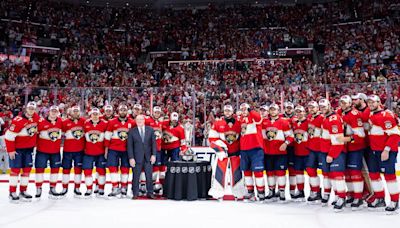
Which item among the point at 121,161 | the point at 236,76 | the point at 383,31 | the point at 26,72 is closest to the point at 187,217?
the point at 121,161

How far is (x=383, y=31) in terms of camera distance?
811 inches

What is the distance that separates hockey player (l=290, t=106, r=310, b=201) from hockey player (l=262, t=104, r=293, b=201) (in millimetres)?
166

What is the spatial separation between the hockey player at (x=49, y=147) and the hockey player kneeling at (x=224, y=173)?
9.12 ft

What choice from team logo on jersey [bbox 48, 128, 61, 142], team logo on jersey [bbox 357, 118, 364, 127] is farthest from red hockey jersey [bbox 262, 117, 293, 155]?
team logo on jersey [bbox 48, 128, 61, 142]

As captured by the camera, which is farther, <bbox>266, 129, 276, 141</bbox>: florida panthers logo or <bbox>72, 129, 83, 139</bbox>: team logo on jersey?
<bbox>72, 129, 83, 139</bbox>: team logo on jersey

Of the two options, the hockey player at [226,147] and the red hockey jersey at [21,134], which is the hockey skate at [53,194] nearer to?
the red hockey jersey at [21,134]

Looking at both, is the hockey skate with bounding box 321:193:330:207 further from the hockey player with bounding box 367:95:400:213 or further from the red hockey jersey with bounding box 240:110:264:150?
the red hockey jersey with bounding box 240:110:264:150

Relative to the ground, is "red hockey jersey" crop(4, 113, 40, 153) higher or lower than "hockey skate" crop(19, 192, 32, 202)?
higher

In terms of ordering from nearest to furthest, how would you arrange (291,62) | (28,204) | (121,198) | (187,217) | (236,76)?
(187,217)
(28,204)
(121,198)
(236,76)
(291,62)

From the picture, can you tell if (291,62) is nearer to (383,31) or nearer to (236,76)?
(236,76)

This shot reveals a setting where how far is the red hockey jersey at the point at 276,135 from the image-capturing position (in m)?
7.00

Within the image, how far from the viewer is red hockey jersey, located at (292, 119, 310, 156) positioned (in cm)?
699

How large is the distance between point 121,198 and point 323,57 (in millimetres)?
16247

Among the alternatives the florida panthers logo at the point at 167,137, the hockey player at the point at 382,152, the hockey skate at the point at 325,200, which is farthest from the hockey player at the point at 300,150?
the florida panthers logo at the point at 167,137
